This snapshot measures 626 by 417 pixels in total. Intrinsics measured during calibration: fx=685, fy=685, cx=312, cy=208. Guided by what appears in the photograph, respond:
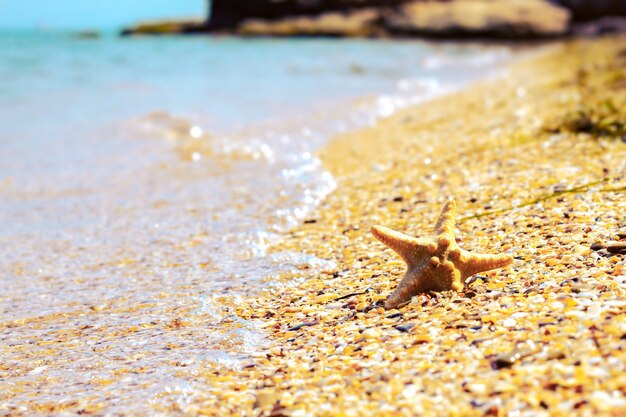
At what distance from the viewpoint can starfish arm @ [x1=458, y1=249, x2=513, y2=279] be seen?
428 centimetres

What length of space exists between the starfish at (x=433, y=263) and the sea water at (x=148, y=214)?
1.00 m

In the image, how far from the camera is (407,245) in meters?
4.33

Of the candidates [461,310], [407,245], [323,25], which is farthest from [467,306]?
[323,25]

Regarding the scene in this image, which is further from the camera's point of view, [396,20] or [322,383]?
[396,20]

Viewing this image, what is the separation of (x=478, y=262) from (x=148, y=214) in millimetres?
4240

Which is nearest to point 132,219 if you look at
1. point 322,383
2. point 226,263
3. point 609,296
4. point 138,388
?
point 226,263

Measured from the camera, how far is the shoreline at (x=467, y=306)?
316 centimetres

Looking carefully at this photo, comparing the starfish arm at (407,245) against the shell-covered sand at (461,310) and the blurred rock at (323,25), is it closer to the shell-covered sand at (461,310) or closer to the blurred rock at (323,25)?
the shell-covered sand at (461,310)

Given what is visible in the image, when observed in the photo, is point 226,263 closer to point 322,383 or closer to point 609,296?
point 322,383

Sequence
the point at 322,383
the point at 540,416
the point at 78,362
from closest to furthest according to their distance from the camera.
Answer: the point at 540,416 < the point at 322,383 < the point at 78,362

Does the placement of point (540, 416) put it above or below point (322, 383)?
above

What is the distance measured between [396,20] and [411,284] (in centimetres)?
5590

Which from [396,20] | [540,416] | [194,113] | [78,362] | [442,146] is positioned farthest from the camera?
A: [396,20]

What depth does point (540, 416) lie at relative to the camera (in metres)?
2.83
